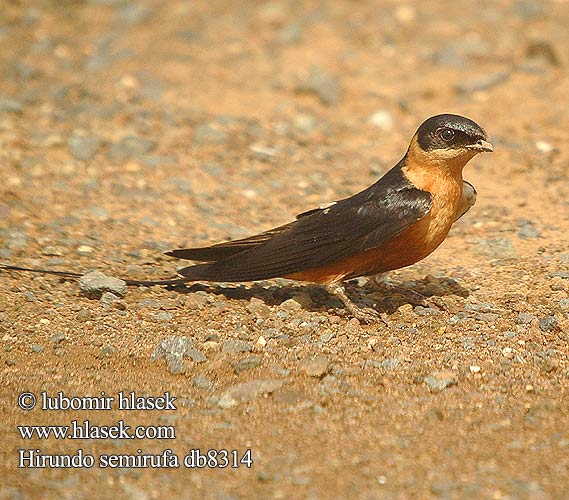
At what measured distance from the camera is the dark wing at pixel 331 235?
14.9 ft

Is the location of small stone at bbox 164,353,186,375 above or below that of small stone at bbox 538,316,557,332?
below

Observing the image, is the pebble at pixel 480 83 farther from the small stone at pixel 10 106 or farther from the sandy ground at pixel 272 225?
the small stone at pixel 10 106

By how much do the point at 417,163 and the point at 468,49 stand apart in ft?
14.1

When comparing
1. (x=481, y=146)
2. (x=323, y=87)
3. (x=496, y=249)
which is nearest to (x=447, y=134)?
(x=481, y=146)

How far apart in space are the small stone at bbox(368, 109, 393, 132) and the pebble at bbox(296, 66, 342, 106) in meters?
0.40

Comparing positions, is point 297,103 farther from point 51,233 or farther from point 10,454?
point 10,454

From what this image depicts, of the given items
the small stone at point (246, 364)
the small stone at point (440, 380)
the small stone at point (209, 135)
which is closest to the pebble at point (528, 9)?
the small stone at point (209, 135)

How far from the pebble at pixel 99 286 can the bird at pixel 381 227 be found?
400 mm

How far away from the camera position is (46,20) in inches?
374

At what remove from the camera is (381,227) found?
4.54m

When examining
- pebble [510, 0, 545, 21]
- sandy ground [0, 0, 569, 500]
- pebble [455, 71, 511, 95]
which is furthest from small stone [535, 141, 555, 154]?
pebble [510, 0, 545, 21]

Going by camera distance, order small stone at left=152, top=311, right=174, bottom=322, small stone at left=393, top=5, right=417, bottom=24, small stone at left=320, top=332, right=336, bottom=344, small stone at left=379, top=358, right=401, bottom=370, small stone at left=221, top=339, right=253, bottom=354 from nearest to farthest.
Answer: small stone at left=379, top=358, right=401, bottom=370 → small stone at left=221, top=339, right=253, bottom=354 → small stone at left=320, top=332, right=336, bottom=344 → small stone at left=152, top=311, right=174, bottom=322 → small stone at left=393, top=5, right=417, bottom=24

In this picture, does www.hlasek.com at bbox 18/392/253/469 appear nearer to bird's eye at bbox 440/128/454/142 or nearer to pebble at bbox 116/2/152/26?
bird's eye at bbox 440/128/454/142

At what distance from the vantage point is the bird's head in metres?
4.58
